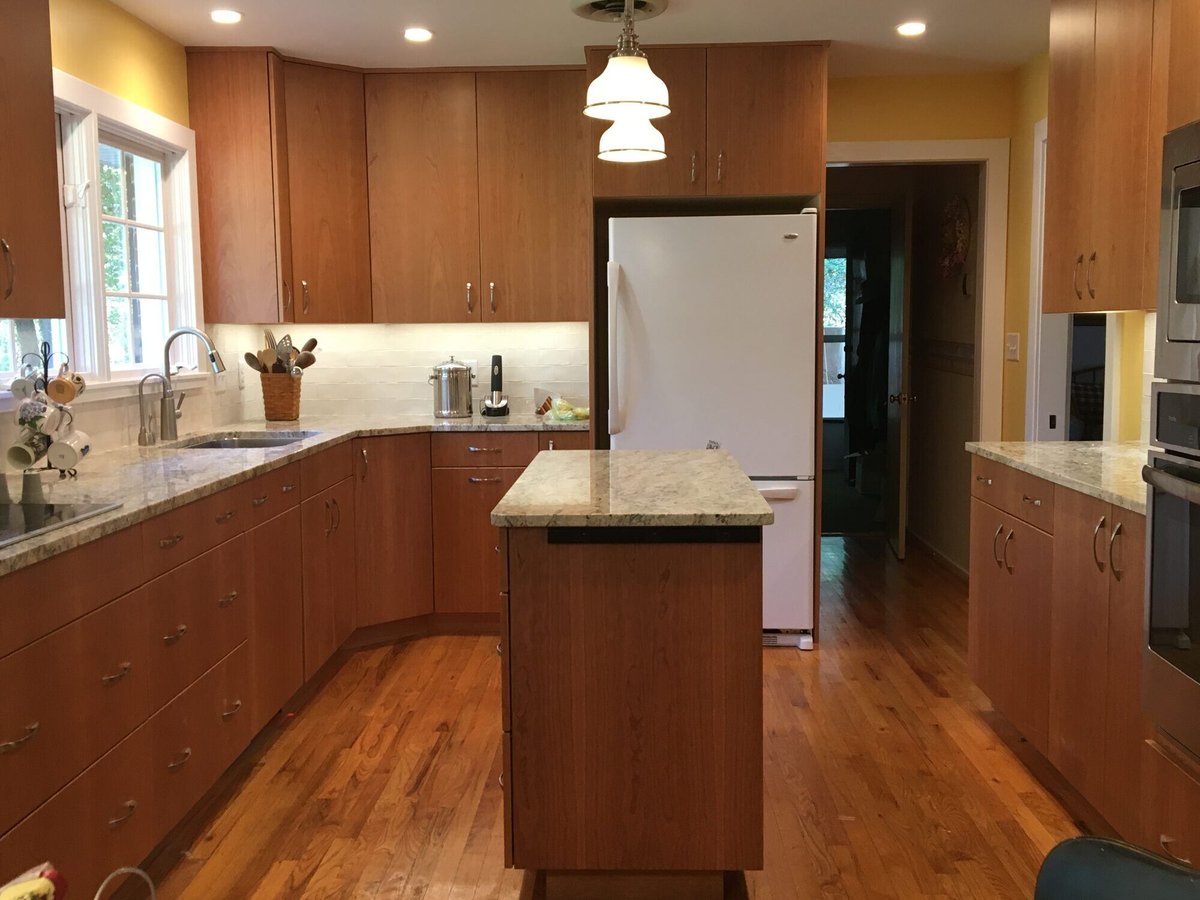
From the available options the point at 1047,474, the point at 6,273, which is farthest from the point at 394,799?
the point at 1047,474

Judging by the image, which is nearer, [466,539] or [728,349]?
[728,349]

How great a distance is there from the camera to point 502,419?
474 cm

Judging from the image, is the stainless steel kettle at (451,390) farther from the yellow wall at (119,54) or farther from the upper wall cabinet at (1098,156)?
the upper wall cabinet at (1098,156)

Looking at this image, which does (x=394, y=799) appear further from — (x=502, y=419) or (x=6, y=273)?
(x=502, y=419)

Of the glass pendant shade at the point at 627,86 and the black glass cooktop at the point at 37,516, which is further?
the glass pendant shade at the point at 627,86

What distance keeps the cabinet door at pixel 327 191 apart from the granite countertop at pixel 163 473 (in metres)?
0.56

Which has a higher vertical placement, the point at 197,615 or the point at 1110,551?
the point at 1110,551

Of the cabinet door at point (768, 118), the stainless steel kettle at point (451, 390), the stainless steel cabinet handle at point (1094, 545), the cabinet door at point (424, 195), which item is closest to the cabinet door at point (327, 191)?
the cabinet door at point (424, 195)

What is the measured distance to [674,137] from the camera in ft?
13.9

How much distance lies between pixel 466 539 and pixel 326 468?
2.72ft

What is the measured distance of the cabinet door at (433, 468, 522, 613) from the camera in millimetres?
4480

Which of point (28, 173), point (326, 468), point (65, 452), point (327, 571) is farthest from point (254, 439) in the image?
point (28, 173)

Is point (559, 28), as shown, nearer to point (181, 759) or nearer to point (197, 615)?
point (197, 615)

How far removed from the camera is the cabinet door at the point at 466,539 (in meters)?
4.48
